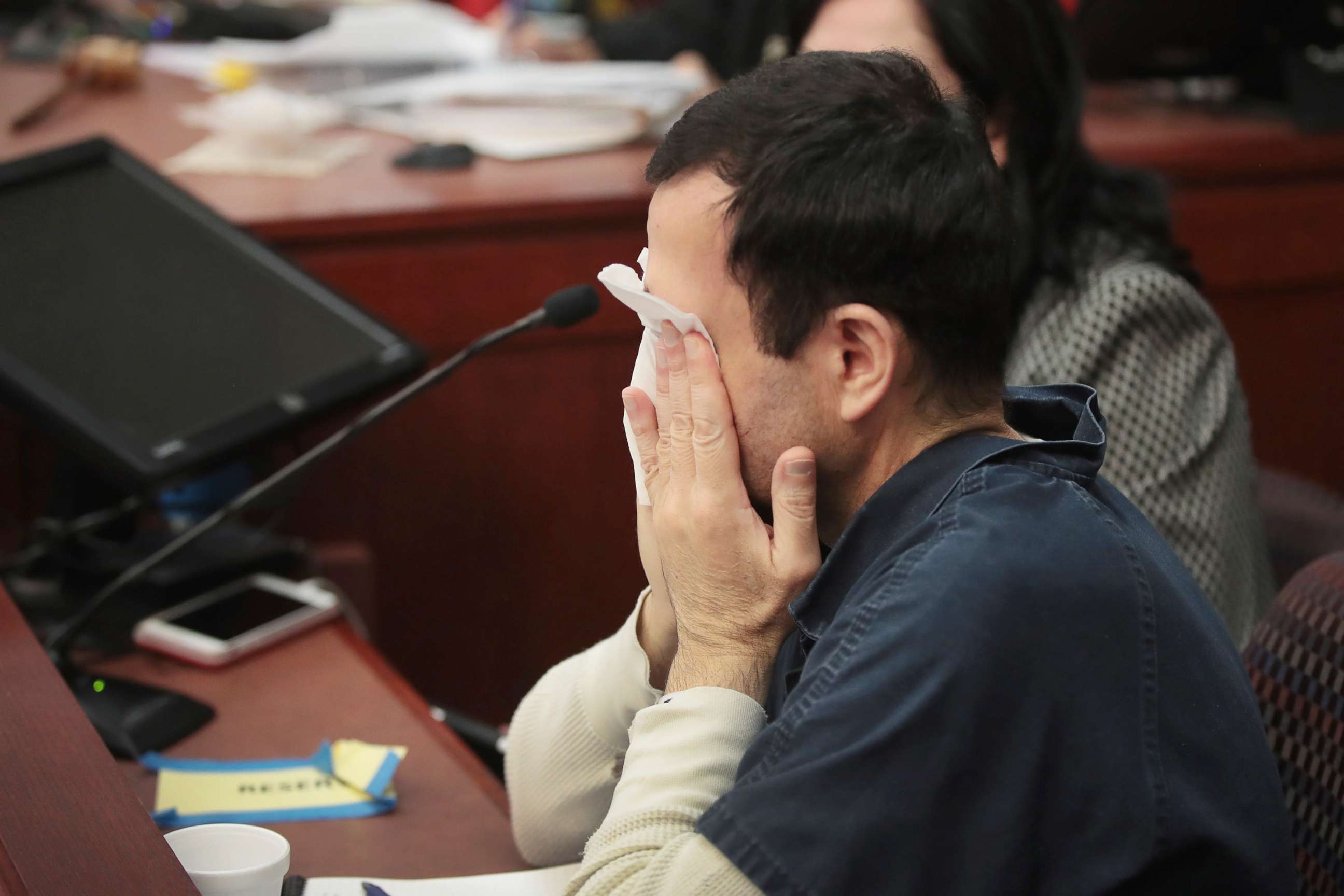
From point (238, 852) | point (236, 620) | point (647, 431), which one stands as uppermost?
point (647, 431)

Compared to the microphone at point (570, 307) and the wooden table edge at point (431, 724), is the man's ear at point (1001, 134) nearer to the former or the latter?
the microphone at point (570, 307)

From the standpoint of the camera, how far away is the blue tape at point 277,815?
106 centimetres

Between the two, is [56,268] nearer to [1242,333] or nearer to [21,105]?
[21,105]

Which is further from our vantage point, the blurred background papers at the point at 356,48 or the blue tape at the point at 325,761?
the blurred background papers at the point at 356,48

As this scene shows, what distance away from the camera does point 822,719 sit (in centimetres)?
72

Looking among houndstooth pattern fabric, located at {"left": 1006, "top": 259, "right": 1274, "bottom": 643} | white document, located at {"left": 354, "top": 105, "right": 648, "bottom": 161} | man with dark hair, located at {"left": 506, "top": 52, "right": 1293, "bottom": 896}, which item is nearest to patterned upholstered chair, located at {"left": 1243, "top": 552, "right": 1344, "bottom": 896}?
man with dark hair, located at {"left": 506, "top": 52, "right": 1293, "bottom": 896}

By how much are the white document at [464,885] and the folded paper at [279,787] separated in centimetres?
11

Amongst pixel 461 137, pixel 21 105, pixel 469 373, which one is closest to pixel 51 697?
pixel 469 373

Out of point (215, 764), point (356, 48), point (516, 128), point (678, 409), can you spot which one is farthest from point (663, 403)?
point (356, 48)

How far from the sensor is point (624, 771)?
0.87m

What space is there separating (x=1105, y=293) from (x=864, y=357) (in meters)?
0.73

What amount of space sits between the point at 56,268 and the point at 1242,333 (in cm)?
154

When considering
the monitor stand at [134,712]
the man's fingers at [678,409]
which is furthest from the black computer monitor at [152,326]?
the man's fingers at [678,409]

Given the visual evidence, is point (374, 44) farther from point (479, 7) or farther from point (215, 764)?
point (215, 764)
